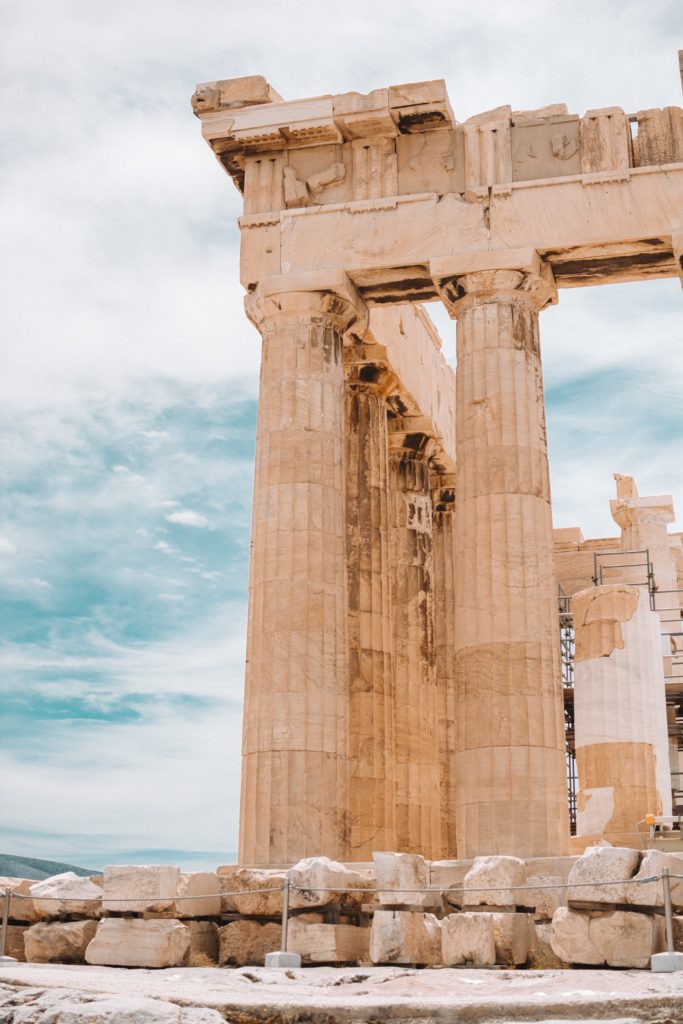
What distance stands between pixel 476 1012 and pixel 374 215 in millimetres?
17971

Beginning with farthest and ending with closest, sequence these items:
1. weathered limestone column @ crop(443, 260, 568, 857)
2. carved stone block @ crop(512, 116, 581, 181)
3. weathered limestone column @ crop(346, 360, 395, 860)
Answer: weathered limestone column @ crop(346, 360, 395, 860) < carved stone block @ crop(512, 116, 581, 181) < weathered limestone column @ crop(443, 260, 568, 857)

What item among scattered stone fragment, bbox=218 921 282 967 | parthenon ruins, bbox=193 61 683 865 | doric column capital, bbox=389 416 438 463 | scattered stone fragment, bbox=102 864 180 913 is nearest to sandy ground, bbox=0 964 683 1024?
scattered stone fragment, bbox=102 864 180 913

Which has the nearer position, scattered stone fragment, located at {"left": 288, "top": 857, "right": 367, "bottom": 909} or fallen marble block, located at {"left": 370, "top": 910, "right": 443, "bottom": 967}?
fallen marble block, located at {"left": 370, "top": 910, "right": 443, "bottom": 967}

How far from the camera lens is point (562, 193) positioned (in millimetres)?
25938

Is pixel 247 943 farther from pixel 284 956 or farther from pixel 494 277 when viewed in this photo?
pixel 494 277

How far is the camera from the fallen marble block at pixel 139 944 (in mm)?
17578

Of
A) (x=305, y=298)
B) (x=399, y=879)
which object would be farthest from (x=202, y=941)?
(x=305, y=298)

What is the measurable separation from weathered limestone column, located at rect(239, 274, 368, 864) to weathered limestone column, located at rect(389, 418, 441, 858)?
6088 millimetres

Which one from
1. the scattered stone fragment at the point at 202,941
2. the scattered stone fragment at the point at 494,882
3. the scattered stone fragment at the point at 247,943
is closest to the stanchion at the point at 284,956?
the scattered stone fragment at the point at 247,943

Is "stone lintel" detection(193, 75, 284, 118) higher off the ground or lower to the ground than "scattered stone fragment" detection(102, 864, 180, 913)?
higher

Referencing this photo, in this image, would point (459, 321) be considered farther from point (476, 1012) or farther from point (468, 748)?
point (476, 1012)

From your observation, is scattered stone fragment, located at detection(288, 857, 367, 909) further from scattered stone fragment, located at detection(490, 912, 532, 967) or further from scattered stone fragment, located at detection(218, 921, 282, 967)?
scattered stone fragment, located at detection(490, 912, 532, 967)

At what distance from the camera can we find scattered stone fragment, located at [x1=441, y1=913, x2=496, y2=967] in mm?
17000

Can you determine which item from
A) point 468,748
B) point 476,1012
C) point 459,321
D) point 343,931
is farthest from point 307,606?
point 476,1012
